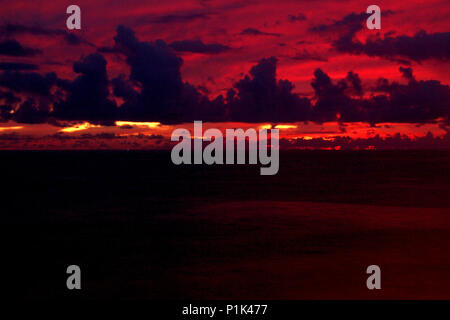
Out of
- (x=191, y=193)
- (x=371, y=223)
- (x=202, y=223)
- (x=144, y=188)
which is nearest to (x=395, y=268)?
(x=371, y=223)

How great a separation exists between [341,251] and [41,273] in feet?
59.5

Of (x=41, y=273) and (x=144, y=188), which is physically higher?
(x=144, y=188)

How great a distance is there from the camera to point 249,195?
76750 millimetres

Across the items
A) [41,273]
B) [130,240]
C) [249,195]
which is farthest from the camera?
[249,195]

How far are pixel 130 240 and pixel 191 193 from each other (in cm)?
4146

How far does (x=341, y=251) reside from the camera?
3456 cm
